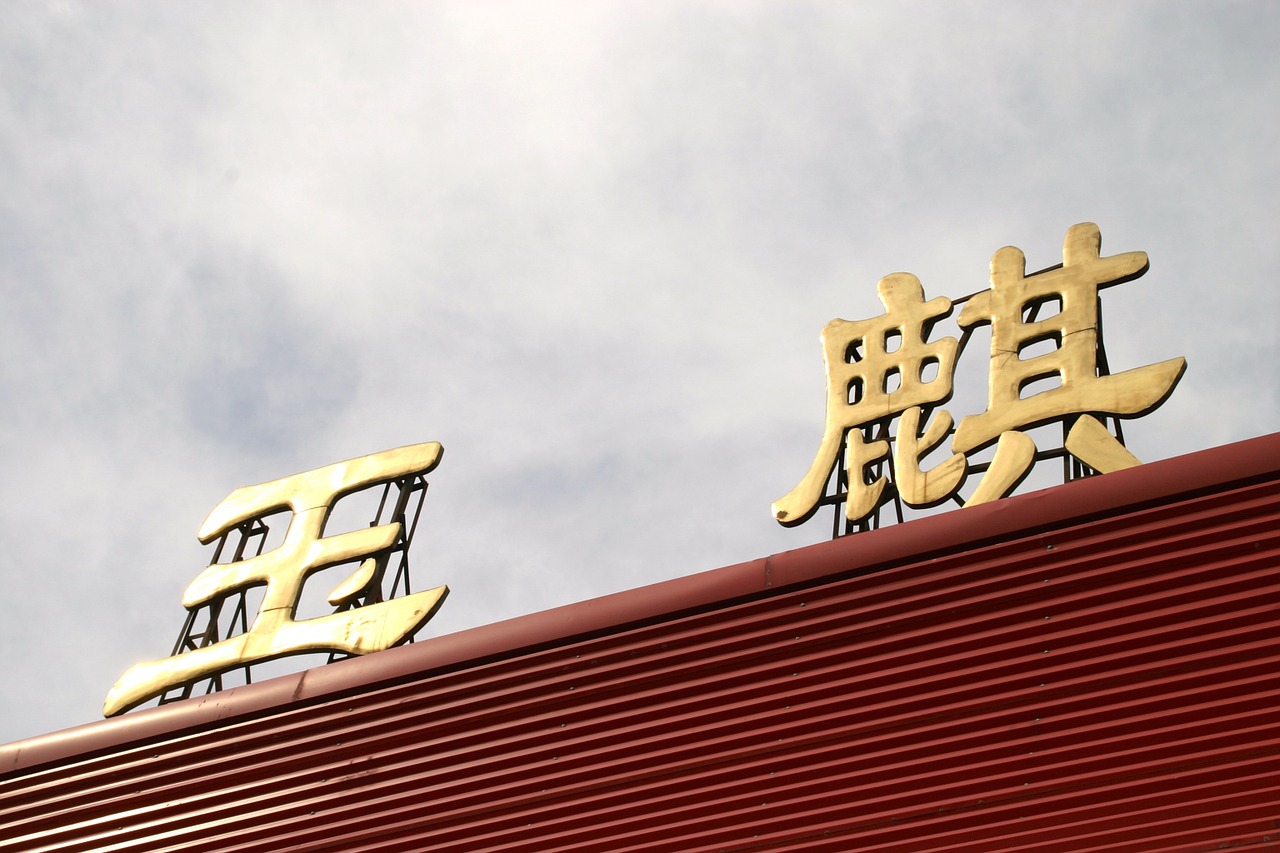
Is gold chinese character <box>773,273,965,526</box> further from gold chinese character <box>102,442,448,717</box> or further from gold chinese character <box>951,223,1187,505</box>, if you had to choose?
gold chinese character <box>102,442,448,717</box>

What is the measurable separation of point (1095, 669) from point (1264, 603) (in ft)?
2.24

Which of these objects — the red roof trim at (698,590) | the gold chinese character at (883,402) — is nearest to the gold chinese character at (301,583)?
the red roof trim at (698,590)

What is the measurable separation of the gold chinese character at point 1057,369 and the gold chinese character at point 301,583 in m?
3.11

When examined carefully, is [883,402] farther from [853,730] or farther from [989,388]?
[853,730]

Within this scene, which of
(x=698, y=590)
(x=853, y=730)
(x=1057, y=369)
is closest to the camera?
(x=853, y=730)

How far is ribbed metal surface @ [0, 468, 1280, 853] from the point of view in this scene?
19.0 ft

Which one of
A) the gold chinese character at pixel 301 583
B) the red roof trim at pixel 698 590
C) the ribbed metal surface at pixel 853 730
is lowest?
the ribbed metal surface at pixel 853 730

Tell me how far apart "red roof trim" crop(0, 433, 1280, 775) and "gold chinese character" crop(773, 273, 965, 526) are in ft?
4.05

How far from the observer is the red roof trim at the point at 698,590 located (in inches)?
237

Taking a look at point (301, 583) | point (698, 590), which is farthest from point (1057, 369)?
point (301, 583)

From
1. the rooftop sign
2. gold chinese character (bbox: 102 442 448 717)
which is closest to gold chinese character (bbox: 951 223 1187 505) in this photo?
the rooftop sign

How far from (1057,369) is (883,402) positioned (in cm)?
102

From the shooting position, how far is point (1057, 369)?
7750 millimetres

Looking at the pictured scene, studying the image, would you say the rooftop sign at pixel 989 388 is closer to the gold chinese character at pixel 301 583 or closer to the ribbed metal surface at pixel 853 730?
the ribbed metal surface at pixel 853 730
